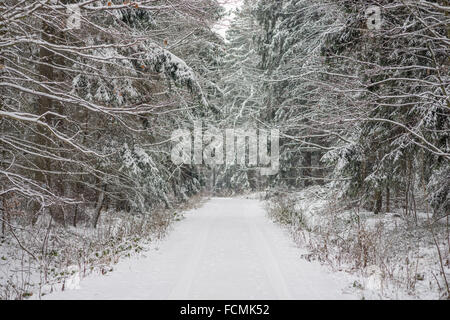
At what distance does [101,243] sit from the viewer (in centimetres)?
785

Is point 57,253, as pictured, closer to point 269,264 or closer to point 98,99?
point 98,99

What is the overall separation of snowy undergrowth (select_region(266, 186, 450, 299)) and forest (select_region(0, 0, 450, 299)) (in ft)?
0.18

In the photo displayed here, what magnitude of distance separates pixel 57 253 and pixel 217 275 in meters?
4.36

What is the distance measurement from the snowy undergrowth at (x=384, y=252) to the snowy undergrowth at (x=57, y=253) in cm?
→ 435

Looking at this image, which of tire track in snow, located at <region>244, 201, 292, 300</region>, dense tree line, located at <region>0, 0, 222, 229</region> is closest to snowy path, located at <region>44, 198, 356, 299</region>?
tire track in snow, located at <region>244, 201, 292, 300</region>

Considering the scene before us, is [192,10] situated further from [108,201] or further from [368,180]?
[108,201]

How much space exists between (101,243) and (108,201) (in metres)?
5.02

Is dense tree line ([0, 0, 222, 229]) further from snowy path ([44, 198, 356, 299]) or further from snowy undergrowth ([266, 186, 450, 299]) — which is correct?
snowy undergrowth ([266, 186, 450, 299])

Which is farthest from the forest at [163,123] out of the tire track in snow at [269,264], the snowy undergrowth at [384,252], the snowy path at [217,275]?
the tire track in snow at [269,264]

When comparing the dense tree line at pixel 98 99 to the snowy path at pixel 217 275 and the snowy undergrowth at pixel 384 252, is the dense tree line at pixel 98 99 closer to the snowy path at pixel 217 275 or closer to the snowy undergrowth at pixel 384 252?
the snowy path at pixel 217 275

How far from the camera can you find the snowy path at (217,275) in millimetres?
4531

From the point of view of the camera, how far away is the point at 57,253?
737 centimetres

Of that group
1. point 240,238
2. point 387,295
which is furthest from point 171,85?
point 387,295

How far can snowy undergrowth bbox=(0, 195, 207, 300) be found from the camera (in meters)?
5.24
